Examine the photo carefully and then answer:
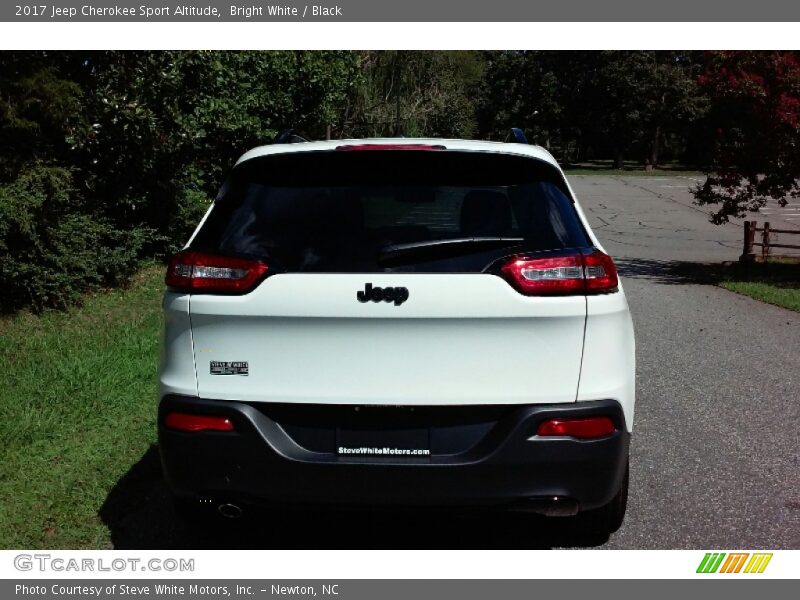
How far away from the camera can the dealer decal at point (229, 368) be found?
3537mm

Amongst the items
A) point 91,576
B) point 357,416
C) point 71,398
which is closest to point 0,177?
point 71,398

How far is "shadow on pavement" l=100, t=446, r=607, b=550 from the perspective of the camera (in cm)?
430

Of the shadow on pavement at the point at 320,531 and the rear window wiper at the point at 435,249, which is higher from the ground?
the rear window wiper at the point at 435,249

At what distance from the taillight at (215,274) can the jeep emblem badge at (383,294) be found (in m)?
0.38

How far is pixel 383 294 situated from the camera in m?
3.44

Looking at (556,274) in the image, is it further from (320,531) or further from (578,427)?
(320,531)

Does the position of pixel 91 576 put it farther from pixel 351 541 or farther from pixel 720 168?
pixel 720 168

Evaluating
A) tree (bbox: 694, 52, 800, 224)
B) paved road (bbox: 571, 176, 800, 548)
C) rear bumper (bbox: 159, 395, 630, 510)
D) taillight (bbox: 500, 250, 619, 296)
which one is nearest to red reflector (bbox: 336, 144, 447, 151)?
taillight (bbox: 500, 250, 619, 296)

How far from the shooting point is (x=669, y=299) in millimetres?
13125

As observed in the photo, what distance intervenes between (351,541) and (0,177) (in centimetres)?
710

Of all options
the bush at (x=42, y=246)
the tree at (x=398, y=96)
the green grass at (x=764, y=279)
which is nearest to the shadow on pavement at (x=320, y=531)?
the bush at (x=42, y=246)

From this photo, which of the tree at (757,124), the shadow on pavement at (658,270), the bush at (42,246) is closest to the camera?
the bush at (42,246)

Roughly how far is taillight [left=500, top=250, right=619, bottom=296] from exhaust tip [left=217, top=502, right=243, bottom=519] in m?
1.40

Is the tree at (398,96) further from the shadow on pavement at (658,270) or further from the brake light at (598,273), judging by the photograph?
the brake light at (598,273)
